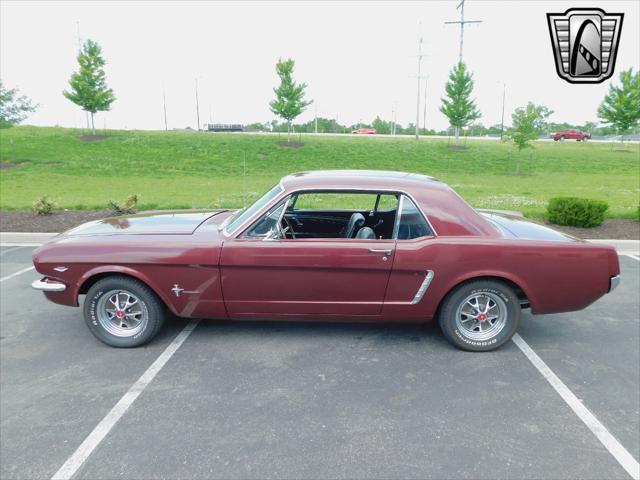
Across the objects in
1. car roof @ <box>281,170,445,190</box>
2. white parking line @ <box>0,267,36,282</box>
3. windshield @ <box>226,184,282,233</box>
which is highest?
car roof @ <box>281,170,445,190</box>

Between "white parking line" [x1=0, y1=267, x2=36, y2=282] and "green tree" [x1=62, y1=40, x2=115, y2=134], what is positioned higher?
"green tree" [x1=62, y1=40, x2=115, y2=134]

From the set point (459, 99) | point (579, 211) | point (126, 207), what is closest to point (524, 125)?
point (459, 99)

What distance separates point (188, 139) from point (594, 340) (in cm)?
2959

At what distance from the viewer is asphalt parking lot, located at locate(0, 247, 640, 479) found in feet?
8.05

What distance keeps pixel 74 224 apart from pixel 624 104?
34699mm

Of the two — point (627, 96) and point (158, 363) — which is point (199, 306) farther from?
point (627, 96)

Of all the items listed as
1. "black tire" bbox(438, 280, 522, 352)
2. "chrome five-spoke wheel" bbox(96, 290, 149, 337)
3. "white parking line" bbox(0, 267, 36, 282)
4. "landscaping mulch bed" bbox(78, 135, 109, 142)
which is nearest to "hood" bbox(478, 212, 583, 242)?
"black tire" bbox(438, 280, 522, 352)

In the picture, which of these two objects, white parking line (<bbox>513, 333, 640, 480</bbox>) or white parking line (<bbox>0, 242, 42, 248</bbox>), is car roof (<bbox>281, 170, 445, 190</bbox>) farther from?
white parking line (<bbox>0, 242, 42, 248</bbox>)

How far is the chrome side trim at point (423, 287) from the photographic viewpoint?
358cm

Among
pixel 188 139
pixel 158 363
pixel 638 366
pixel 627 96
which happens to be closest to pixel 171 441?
pixel 158 363

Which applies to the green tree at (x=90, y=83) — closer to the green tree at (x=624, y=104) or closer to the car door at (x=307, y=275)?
the car door at (x=307, y=275)

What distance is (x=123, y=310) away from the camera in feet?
12.3

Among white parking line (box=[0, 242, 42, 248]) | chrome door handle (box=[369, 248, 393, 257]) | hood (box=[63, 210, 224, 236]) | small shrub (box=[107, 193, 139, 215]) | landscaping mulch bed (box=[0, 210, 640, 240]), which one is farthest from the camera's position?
small shrub (box=[107, 193, 139, 215])

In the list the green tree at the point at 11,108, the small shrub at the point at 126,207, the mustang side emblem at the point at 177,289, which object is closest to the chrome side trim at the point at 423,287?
the mustang side emblem at the point at 177,289
